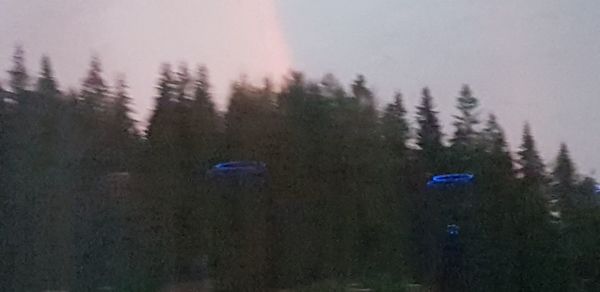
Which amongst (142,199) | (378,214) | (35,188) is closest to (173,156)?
(142,199)

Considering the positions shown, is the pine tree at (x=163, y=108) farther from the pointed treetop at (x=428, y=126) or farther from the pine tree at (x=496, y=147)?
the pine tree at (x=496, y=147)

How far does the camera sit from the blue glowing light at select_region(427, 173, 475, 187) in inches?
447

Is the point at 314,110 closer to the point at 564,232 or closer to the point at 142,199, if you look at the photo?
the point at 142,199

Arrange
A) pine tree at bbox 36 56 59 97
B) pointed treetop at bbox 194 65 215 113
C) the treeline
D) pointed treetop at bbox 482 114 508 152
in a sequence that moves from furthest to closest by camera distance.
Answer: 1. pointed treetop at bbox 482 114 508 152
2. pointed treetop at bbox 194 65 215 113
3. pine tree at bbox 36 56 59 97
4. the treeline

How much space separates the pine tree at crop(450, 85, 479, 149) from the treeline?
0.02 m

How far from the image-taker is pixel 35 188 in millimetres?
8195

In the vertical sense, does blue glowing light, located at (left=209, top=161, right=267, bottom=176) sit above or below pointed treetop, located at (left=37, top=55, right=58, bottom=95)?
below

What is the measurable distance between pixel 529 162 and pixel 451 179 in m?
1.23

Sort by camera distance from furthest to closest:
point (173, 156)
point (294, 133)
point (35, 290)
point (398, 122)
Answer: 1. point (398, 122)
2. point (294, 133)
3. point (173, 156)
4. point (35, 290)

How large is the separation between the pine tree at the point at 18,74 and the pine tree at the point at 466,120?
16.8 feet

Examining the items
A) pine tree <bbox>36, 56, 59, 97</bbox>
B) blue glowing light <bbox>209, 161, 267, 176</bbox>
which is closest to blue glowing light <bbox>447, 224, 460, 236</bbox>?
blue glowing light <bbox>209, 161, 267, 176</bbox>

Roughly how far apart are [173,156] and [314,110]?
174 cm

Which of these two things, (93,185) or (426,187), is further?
(426,187)

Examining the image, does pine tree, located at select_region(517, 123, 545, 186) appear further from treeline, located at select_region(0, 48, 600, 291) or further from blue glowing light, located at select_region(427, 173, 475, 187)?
blue glowing light, located at select_region(427, 173, 475, 187)
